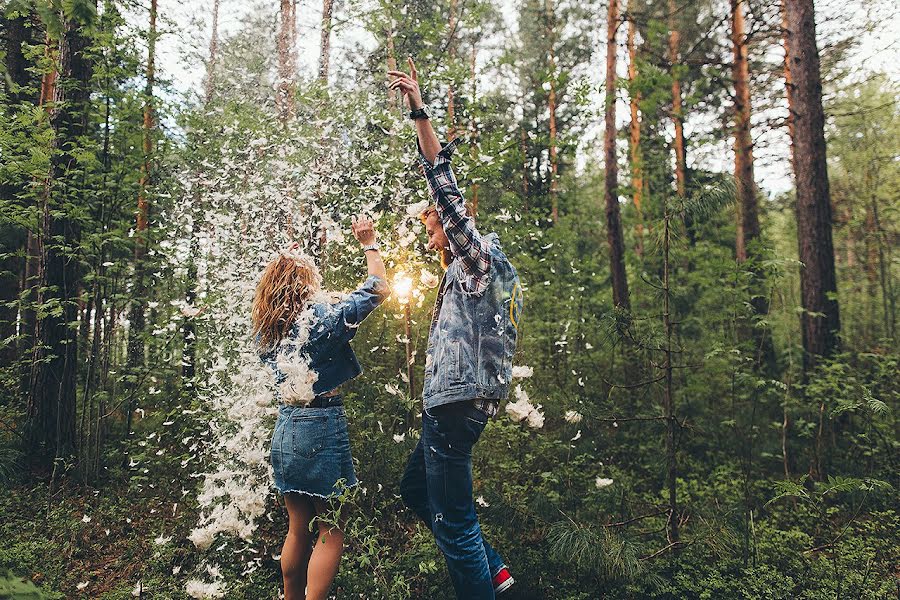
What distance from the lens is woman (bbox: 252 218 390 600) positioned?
2.56 m

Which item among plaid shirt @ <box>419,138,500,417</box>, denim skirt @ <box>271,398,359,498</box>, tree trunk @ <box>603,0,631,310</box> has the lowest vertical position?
denim skirt @ <box>271,398,359,498</box>

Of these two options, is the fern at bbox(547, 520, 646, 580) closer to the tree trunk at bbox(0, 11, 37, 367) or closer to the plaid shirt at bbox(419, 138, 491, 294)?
the plaid shirt at bbox(419, 138, 491, 294)

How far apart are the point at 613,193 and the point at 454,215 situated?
6902mm

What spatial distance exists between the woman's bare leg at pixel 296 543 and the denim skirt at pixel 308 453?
0.32 feet

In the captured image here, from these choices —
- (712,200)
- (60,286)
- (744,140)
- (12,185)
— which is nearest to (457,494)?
(712,200)

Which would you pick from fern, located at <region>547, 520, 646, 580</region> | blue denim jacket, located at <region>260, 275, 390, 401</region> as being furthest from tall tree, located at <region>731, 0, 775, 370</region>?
blue denim jacket, located at <region>260, 275, 390, 401</region>

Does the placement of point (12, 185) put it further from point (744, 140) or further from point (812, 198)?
point (744, 140)

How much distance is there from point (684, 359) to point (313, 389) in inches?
264

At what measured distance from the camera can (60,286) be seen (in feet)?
16.8

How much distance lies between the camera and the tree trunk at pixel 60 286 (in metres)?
4.95

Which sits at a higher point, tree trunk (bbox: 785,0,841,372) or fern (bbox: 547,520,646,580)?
tree trunk (bbox: 785,0,841,372)

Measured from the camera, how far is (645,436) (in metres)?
5.45

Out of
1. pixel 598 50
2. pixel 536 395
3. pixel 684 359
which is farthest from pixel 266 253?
pixel 598 50

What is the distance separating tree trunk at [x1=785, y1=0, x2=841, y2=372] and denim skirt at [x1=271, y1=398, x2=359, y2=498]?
5905 mm
